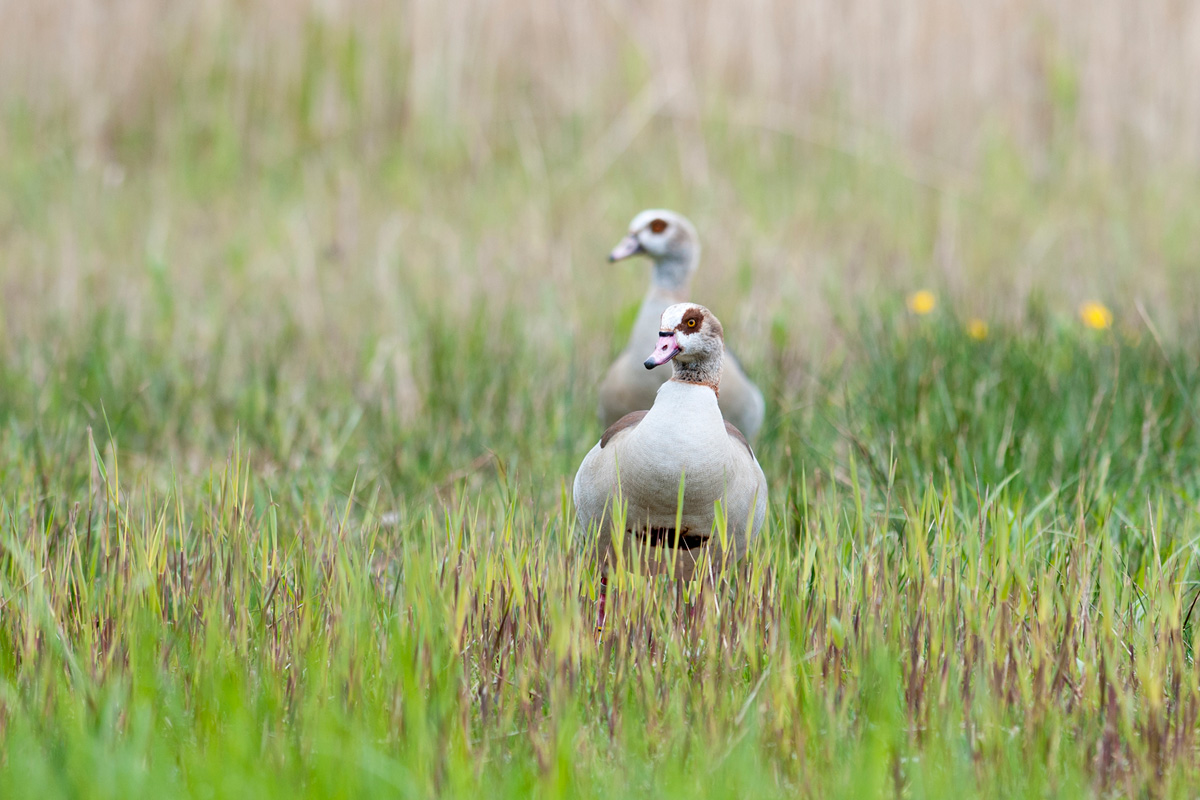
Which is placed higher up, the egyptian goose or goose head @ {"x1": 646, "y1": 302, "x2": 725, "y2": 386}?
goose head @ {"x1": 646, "y1": 302, "x2": 725, "y2": 386}

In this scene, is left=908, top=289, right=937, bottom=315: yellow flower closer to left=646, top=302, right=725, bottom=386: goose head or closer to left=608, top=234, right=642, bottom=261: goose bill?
left=608, top=234, right=642, bottom=261: goose bill

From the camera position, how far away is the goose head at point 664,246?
4.81m

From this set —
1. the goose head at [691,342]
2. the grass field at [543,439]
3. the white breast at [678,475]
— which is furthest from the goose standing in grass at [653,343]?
the white breast at [678,475]

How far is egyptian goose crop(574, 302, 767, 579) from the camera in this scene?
288 cm

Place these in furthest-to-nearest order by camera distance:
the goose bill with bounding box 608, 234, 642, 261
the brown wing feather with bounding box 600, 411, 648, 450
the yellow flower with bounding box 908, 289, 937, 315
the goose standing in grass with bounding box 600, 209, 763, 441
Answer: the yellow flower with bounding box 908, 289, 937, 315, the goose bill with bounding box 608, 234, 642, 261, the goose standing in grass with bounding box 600, 209, 763, 441, the brown wing feather with bounding box 600, 411, 648, 450

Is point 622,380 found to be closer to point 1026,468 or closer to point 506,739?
point 1026,468

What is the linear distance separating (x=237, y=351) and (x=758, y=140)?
405 cm

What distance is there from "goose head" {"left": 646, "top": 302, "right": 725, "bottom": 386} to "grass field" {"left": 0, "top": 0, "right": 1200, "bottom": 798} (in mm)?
397

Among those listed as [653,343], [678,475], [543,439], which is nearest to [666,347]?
[678,475]

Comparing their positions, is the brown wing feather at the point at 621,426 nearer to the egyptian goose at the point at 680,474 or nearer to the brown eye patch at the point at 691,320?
the egyptian goose at the point at 680,474

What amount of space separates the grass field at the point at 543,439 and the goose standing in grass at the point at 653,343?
0.60ft

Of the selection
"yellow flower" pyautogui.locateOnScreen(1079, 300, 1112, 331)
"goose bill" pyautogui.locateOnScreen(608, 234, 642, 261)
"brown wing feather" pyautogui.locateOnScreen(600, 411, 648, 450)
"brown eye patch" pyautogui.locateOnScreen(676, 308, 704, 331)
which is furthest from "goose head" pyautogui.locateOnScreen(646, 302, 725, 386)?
"yellow flower" pyautogui.locateOnScreen(1079, 300, 1112, 331)

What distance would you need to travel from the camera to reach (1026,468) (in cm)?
387

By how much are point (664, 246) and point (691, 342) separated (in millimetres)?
1768
